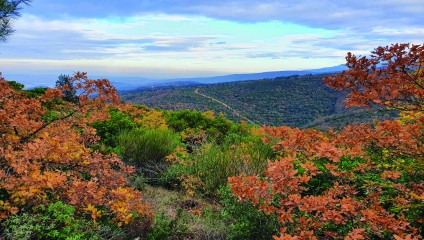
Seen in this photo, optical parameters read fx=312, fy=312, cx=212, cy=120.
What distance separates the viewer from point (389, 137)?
319 centimetres

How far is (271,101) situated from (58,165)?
55527 millimetres

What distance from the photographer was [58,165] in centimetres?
367

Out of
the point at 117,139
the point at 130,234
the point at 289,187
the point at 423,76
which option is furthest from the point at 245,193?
the point at 117,139

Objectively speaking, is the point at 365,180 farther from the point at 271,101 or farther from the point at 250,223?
the point at 271,101

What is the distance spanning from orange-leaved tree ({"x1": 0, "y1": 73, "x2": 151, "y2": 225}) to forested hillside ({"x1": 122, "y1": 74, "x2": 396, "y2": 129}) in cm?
3971

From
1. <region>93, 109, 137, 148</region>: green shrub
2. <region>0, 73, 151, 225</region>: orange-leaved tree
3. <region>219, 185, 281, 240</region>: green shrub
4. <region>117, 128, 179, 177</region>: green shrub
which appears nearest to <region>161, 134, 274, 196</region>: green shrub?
<region>117, 128, 179, 177</region>: green shrub

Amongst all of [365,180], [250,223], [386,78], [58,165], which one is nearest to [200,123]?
[58,165]

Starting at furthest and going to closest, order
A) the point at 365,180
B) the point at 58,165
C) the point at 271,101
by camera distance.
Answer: the point at 271,101
the point at 58,165
the point at 365,180

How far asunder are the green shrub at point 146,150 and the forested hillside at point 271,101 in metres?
36.5

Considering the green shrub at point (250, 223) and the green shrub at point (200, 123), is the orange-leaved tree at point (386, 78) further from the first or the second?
the green shrub at point (200, 123)

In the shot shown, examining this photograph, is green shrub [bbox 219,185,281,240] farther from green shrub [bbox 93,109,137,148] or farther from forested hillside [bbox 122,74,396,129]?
forested hillside [bbox 122,74,396,129]

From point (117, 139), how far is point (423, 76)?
6520 mm

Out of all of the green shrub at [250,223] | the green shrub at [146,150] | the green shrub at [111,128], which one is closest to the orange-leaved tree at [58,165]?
the green shrub at [250,223]

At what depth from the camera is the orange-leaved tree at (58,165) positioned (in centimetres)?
306
